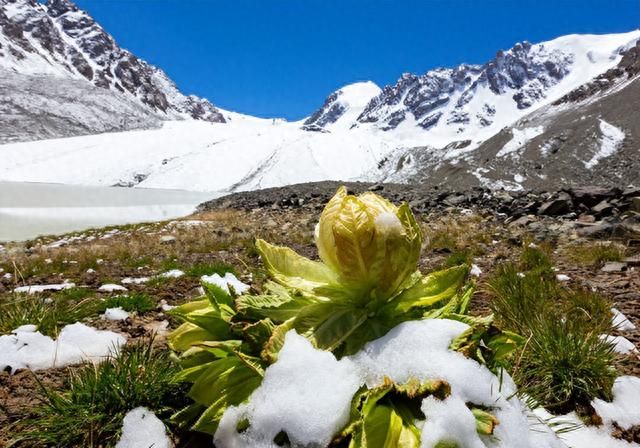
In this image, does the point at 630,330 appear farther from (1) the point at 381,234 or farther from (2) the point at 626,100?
(2) the point at 626,100

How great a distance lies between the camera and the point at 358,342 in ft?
6.56

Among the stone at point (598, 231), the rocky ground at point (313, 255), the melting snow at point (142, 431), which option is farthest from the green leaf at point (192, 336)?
the stone at point (598, 231)

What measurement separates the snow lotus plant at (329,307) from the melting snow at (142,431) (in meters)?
0.11

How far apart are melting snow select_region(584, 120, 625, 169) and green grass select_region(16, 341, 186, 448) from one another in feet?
180

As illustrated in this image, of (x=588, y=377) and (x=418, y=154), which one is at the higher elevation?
(x=418, y=154)

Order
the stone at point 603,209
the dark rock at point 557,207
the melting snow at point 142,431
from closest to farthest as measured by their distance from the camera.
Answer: the melting snow at point 142,431
the stone at point 603,209
the dark rock at point 557,207

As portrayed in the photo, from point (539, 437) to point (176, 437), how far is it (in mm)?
1628

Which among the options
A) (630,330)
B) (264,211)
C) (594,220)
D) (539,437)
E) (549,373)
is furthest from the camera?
(264,211)

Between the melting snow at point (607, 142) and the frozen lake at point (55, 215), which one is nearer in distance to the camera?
the frozen lake at point (55, 215)

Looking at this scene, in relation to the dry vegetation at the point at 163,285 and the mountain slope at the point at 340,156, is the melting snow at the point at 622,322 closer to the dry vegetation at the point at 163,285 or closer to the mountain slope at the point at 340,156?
the dry vegetation at the point at 163,285

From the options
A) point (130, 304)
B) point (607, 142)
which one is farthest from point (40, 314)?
point (607, 142)

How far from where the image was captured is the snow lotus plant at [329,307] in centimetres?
192

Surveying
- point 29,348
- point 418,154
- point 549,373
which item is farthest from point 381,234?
point 418,154

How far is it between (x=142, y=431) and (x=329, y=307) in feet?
3.45
